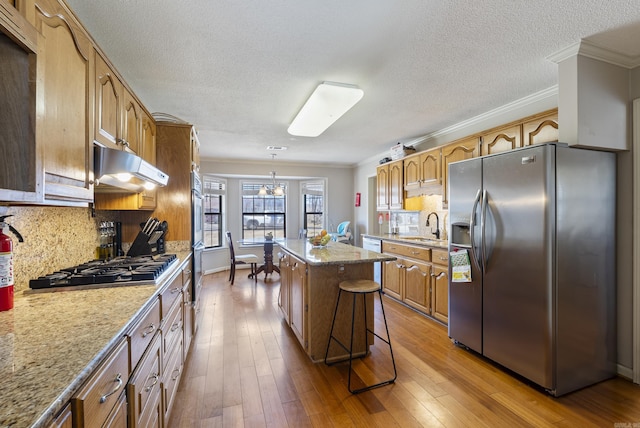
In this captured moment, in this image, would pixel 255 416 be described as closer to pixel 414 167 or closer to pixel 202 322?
pixel 202 322

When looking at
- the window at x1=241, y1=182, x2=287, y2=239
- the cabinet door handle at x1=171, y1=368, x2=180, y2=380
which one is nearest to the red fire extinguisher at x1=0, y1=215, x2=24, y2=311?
the cabinet door handle at x1=171, y1=368, x2=180, y2=380

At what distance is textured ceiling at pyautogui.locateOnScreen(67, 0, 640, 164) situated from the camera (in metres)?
1.66

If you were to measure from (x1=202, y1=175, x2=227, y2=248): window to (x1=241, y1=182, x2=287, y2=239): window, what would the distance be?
0.54 metres

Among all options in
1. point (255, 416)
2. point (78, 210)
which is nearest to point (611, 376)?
point (255, 416)

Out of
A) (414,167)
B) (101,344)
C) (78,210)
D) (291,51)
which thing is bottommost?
(101,344)

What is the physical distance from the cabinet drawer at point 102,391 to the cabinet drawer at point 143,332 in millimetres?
63

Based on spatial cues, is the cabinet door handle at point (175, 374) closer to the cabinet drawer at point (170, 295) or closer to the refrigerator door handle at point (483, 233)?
the cabinet drawer at point (170, 295)

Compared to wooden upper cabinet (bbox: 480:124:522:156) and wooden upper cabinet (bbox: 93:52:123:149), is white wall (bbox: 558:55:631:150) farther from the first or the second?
wooden upper cabinet (bbox: 93:52:123:149)

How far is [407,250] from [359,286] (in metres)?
1.72

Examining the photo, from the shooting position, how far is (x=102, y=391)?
89 cm

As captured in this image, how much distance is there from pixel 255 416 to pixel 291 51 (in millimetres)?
2530

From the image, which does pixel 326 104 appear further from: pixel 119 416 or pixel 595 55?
pixel 119 416

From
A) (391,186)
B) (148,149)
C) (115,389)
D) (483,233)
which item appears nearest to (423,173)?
(391,186)

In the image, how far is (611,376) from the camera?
7.41ft
